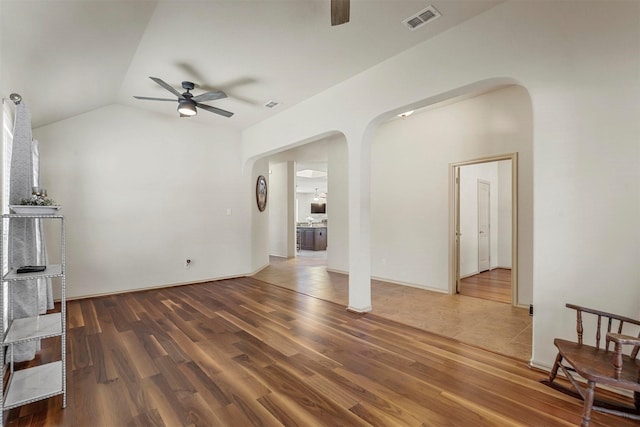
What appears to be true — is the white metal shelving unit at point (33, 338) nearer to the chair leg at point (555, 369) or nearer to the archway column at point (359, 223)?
the archway column at point (359, 223)

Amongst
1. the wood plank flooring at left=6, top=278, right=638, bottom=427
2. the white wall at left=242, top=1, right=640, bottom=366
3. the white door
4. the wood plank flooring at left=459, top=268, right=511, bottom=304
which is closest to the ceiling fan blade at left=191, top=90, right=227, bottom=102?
the white wall at left=242, top=1, right=640, bottom=366

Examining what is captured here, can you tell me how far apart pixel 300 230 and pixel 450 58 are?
8419 mm

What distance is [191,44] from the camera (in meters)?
3.01

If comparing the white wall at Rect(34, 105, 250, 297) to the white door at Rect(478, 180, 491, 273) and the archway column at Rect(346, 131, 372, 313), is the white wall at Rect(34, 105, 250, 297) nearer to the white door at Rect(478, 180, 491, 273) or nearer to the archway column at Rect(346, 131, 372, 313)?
the archway column at Rect(346, 131, 372, 313)

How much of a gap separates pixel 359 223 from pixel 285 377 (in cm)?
203

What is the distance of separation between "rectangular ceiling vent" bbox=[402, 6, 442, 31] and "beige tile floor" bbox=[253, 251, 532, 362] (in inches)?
121

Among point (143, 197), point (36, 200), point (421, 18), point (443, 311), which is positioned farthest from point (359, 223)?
point (143, 197)

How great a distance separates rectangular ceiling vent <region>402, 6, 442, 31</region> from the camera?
255 centimetres

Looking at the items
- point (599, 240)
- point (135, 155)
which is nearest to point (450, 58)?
point (599, 240)

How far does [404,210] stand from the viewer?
5.54m

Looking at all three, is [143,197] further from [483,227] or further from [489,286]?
[483,227]

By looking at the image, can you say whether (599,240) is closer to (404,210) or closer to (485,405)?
(485,405)

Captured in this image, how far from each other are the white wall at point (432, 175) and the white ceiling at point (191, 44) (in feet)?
7.00

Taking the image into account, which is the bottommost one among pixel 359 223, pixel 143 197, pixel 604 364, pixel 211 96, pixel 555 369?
pixel 555 369
